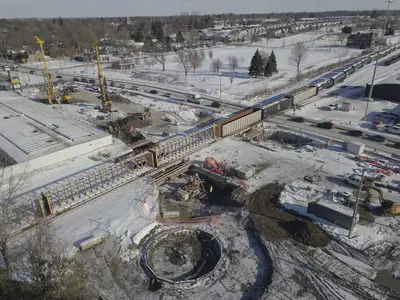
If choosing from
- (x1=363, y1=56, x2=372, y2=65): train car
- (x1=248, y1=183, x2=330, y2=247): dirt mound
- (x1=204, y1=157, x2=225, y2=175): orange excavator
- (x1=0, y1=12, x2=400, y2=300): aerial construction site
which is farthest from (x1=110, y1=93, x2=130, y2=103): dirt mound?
(x1=363, y1=56, x2=372, y2=65): train car

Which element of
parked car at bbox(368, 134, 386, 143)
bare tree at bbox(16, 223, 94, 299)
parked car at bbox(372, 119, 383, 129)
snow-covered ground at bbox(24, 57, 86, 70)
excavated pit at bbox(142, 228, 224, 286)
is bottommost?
excavated pit at bbox(142, 228, 224, 286)

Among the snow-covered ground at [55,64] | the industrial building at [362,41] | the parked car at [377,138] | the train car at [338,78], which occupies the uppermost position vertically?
the industrial building at [362,41]

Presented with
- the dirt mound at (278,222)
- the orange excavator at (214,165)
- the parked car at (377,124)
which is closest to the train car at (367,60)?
the parked car at (377,124)

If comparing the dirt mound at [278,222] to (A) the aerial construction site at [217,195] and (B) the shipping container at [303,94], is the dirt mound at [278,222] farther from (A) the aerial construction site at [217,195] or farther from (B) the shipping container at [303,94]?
(B) the shipping container at [303,94]

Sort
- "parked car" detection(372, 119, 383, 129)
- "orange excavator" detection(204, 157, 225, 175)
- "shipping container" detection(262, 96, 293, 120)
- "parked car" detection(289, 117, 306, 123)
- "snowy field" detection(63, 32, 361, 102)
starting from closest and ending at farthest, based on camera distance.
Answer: "orange excavator" detection(204, 157, 225, 175) < "parked car" detection(372, 119, 383, 129) < "parked car" detection(289, 117, 306, 123) < "shipping container" detection(262, 96, 293, 120) < "snowy field" detection(63, 32, 361, 102)

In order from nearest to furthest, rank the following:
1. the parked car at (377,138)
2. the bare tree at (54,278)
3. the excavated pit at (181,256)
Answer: the bare tree at (54,278) < the excavated pit at (181,256) < the parked car at (377,138)

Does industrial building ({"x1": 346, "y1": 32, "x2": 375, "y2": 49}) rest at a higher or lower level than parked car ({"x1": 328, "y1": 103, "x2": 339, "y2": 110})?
higher

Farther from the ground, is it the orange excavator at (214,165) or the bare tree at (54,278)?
the bare tree at (54,278)

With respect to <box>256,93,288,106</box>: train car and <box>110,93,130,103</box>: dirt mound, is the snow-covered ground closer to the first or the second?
<box>110,93,130,103</box>: dirt mound
